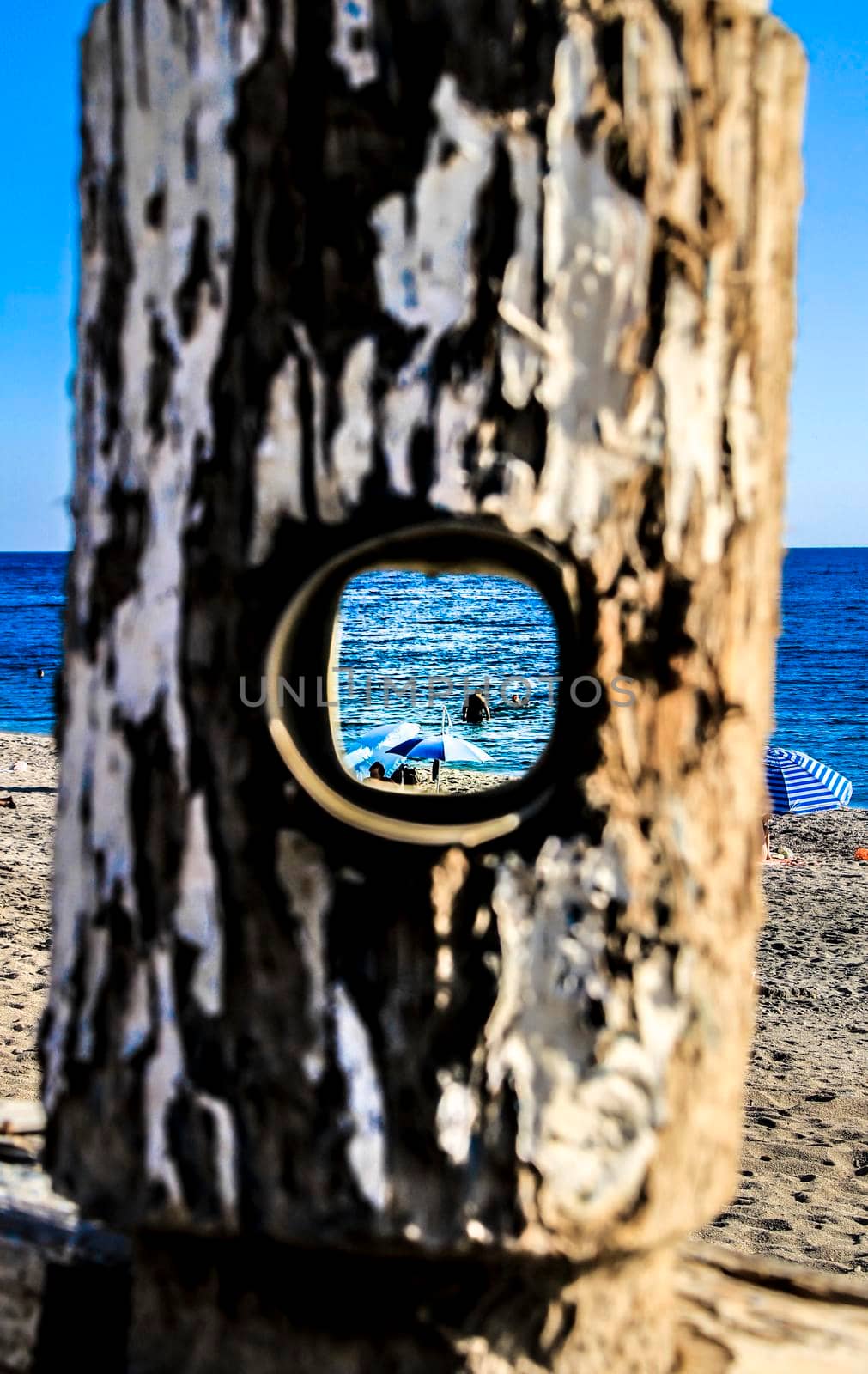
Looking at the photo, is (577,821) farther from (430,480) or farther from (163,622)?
(163,622)

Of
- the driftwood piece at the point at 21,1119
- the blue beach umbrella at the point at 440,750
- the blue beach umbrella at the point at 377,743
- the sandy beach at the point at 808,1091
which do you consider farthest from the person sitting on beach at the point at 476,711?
the driftwood piece at the point at 21,1119

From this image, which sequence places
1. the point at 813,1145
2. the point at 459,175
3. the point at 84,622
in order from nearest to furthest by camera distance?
1. the point at 459,175
2. the point at 84,622
3. the point at 813,1145

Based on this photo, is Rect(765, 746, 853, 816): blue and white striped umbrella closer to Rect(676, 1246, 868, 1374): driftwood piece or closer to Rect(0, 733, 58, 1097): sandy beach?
Rect(0, 733, 58, 1097): sandy beach

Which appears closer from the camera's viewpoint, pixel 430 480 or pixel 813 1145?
pixel 430 480

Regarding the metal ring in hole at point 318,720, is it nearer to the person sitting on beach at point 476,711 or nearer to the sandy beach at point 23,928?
the sandy beach at point 23,928

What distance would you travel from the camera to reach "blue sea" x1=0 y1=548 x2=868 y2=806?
108 ft

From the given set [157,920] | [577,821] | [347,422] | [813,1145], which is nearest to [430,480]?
[347,422]

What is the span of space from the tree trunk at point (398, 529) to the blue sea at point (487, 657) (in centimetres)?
1147

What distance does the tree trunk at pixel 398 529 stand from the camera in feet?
3.76

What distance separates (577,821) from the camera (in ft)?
3.91

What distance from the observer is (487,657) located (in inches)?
1877

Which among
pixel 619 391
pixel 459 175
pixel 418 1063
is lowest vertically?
pixel 418 1063

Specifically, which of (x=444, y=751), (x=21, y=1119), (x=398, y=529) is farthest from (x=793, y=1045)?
(x=398, y=529)

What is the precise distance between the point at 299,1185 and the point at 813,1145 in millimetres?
6227
